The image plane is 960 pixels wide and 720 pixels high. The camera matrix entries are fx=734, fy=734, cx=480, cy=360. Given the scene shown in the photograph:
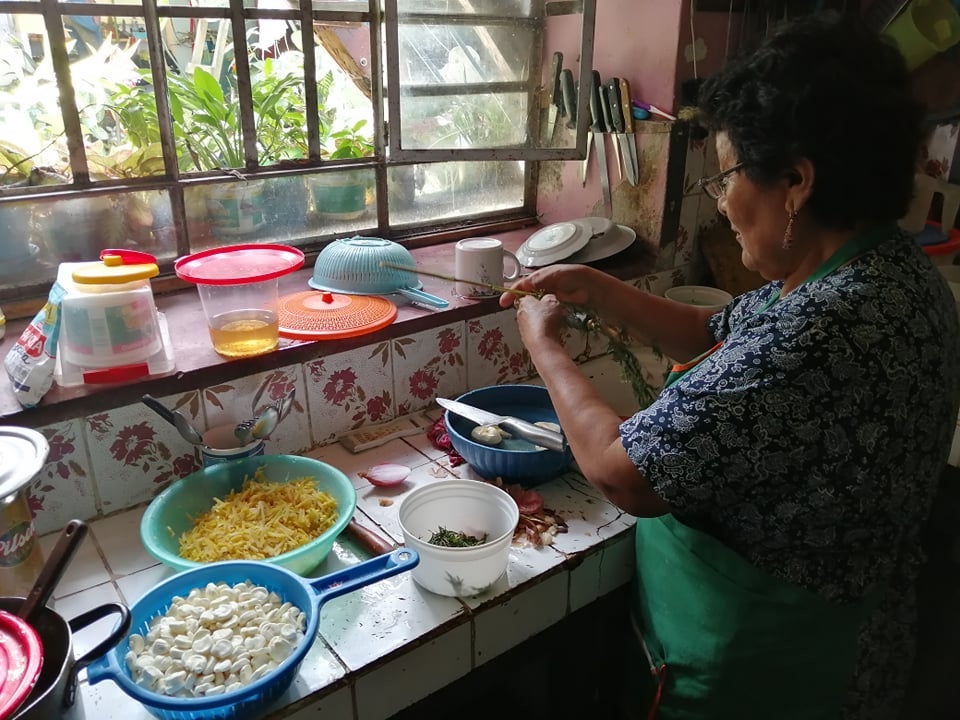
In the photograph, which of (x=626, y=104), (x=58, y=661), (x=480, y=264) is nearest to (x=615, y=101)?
(x=626, y=104)

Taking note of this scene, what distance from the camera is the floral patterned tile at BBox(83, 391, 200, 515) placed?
3.74ft

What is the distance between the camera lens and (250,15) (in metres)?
1.49

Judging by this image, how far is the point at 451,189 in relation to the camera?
1.94m

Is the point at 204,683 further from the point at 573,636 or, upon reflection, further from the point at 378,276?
the point at 378,276

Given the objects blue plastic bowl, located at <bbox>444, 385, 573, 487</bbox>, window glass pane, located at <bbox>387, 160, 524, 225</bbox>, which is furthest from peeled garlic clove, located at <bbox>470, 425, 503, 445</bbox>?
window glass pane, located at <bbox>387, 160, 524, 225</bbox>

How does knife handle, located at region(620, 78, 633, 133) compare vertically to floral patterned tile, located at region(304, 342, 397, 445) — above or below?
above

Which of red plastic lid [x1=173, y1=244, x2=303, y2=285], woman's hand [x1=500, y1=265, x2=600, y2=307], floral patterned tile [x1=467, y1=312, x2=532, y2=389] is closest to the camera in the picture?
red plastic lid [x1=173, y1=244, x2=303, y2=285]

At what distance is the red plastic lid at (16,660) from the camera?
622 millimetres

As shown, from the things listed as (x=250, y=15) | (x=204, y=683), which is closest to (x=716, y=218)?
(x=250, y=15)

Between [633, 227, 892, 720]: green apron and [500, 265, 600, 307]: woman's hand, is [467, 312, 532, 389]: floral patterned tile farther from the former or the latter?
[633, 227, 892, 720]: green apron

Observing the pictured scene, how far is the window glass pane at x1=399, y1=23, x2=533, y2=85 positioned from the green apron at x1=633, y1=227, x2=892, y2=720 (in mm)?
971

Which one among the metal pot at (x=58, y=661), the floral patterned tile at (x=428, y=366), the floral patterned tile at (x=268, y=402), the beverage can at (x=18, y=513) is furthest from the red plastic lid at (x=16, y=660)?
the floral patterned tile at (x=428, y=366)

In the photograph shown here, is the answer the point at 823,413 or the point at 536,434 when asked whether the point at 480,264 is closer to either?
the point at 536,434

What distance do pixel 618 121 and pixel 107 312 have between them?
120cm
